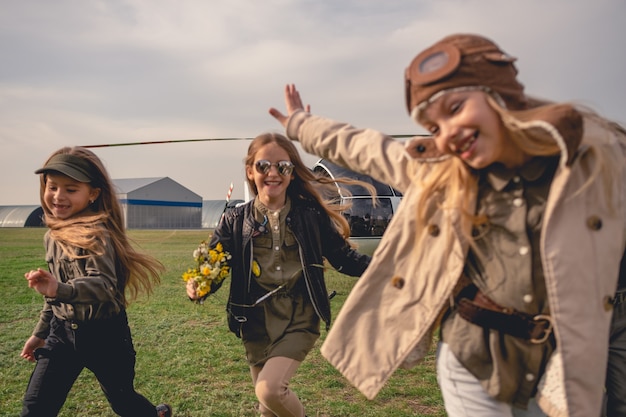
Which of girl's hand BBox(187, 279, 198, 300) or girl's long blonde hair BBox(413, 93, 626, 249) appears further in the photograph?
girl's hand BBox(187, 279, 198, 300)

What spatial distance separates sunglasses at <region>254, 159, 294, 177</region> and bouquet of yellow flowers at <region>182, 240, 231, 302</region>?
59cm

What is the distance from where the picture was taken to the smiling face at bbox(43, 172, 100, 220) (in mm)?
3715

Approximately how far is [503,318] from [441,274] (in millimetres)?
265

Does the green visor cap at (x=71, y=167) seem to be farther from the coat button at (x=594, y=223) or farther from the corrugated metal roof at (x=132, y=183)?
the corrugated metal roof at (x=132, y=183)

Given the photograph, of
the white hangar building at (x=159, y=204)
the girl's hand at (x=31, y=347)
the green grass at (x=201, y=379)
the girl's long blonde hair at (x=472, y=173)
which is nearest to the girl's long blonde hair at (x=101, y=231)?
the girl's hand at (x=31, y=347)

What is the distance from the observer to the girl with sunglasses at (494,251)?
6.13 feet

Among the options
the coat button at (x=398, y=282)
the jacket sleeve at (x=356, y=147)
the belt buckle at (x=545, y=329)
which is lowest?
the belt buckle at (x=545, y=329)

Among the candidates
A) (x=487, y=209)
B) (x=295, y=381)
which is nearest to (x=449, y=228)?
(x=487, y=209)

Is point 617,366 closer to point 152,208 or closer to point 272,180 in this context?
point 272,180

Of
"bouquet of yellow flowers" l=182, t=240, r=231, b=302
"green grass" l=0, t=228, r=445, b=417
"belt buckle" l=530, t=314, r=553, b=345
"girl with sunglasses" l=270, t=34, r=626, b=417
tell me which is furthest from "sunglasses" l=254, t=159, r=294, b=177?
"belt buckle" l=530, t=314, r=553, b=345

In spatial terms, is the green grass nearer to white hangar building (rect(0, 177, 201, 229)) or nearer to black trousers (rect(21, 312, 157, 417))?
black trousers (rect(21, 312, 157, 417))

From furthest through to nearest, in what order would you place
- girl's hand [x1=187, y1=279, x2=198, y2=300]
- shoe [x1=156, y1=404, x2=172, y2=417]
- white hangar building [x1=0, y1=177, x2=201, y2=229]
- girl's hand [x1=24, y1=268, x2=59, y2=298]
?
white hangar building [x1=0, y1=177, x2=201, y2=229]
shoe [x1=156, y1=404, x2=172, y2=417]
girl's hand [x1=187, y1=279, x2=198, y2=300]
girl's hand [x1=24, y1=268, x2=59, y2=298]

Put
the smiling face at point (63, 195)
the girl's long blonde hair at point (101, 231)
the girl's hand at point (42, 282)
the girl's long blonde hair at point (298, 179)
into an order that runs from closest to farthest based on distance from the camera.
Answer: the girl's hand at point (42, 282) → the girl's long blonde hair at point (101, 231) → the smiling face at point (63, 195) → the girl's long blonde hair at point (298, 179)

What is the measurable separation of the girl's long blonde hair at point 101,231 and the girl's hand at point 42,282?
0.38m
